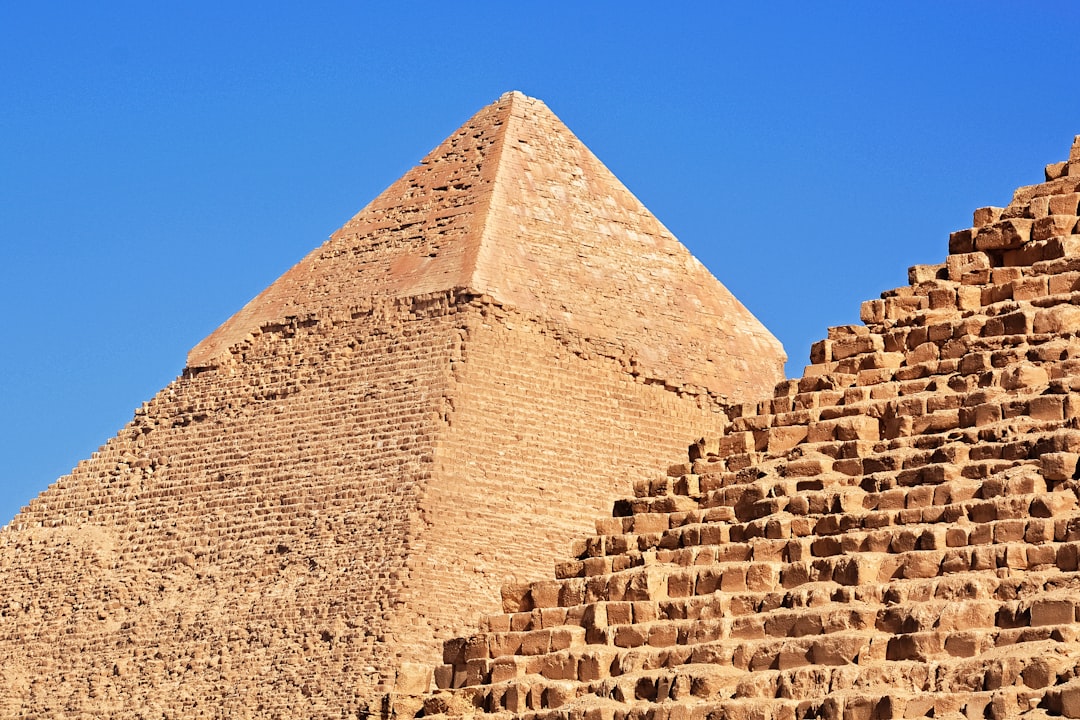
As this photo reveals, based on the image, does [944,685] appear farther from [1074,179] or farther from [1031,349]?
[1074,179]

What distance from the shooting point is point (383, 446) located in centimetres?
5703

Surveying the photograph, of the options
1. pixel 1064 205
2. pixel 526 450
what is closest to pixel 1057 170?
pixel 1064 205

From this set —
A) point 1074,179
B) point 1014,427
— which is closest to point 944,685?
point 1014,427

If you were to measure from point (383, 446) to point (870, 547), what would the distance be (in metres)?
41.0

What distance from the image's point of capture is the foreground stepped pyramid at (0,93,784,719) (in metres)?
53.2

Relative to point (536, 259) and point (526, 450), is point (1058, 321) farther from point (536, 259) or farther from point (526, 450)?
point (536, 259)

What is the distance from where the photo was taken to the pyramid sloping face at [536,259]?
59.8 metres

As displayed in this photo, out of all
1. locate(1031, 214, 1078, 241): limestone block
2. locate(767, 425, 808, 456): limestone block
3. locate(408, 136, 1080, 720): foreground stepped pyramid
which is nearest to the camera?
locate(408, 136, 1080, 720): foreground stepped pyramid

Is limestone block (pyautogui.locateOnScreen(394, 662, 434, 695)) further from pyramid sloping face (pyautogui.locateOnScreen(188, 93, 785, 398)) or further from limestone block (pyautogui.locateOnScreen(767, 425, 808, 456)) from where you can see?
pyramid sloping face (pyautogui.locateOnScreen(188, 93, 785, 398))

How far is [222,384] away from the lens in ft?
205

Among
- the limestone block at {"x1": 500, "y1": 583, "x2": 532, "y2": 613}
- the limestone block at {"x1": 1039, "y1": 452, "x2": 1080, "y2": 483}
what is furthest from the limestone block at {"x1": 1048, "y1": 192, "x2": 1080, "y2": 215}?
the limestone block at {"x1": 500, "y1": 583, "x2": 532, "y2": 613}

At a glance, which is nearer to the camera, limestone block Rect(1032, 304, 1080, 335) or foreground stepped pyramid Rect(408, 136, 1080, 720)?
foreground stepped pyramid Rect(408, 136, 1080, 720)

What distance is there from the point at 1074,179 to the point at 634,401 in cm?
4179

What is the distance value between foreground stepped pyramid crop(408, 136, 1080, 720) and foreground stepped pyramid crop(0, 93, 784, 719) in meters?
31.6
